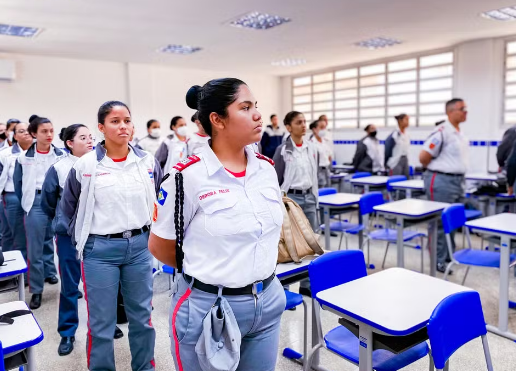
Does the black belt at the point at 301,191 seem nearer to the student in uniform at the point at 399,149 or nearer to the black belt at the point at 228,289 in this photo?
the black belt at the point at 228,289

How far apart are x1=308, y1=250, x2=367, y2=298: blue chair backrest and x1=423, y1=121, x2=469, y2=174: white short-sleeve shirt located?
2.71 meters

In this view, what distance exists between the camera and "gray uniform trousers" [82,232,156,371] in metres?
2.25

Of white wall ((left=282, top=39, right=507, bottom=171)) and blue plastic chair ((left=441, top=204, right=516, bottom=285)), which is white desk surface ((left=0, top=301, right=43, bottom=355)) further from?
white wall ((left=282, top=39, right=507, bottom=171))

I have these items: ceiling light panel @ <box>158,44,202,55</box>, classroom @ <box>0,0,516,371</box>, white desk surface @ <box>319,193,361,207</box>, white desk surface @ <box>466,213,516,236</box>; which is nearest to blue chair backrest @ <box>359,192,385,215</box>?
classroom @ <box>0,0,516,371</box>

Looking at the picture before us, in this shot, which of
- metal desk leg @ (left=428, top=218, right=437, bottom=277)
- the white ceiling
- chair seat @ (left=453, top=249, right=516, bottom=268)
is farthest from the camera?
the white ceiling

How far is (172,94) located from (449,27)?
646cm

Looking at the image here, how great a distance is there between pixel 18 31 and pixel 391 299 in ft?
22.9

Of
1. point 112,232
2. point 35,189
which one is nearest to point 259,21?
point 35,189

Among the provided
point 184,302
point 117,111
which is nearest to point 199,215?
point 184,302

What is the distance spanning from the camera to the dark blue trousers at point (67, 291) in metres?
2.97

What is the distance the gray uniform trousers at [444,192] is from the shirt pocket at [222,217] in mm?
3802

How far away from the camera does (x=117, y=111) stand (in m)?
2.33

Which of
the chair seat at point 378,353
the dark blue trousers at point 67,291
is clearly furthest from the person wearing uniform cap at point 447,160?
the dark blue trousers at point 67,291

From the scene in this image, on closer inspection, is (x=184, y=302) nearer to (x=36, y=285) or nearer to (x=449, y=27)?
(x=36, y=285)
